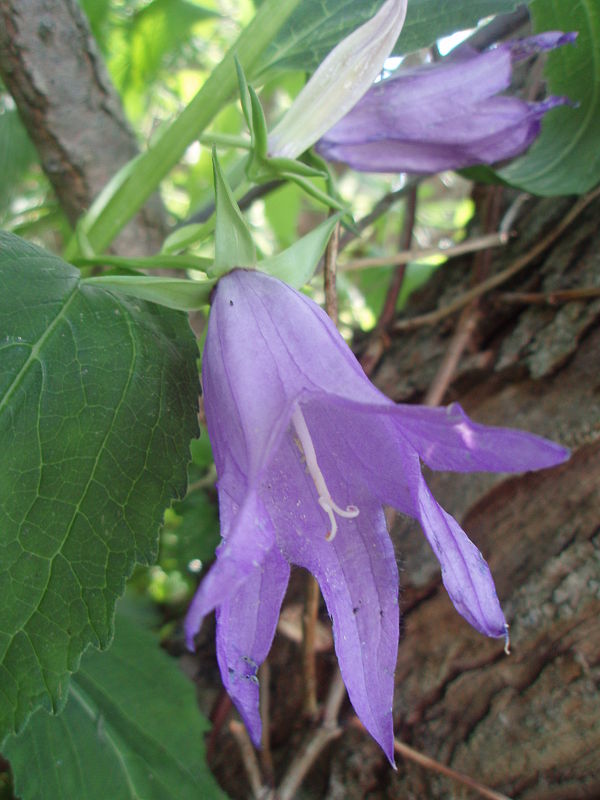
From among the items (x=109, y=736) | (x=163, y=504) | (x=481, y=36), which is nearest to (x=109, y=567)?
(x=163, y=504)

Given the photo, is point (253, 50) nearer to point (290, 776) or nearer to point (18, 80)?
point (18, 80)

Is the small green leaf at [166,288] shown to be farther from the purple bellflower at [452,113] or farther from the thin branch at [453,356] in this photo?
the thin branch at [453,356]

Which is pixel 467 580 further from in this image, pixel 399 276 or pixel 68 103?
pixel 68 103

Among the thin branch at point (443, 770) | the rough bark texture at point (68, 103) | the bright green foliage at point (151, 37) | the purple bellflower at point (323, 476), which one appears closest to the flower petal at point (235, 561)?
the purple bellflower at point (323, 476)

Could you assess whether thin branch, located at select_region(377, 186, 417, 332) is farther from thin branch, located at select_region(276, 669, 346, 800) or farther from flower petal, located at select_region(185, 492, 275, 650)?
flower petal, located at select_region(185, 492, 275, 650)

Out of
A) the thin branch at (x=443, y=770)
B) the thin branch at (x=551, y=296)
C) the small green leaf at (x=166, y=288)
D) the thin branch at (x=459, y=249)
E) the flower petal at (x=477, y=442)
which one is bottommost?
the thin branch at (x=443, y=770)

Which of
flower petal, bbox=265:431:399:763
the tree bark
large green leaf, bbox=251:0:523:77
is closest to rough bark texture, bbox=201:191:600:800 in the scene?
the tree bark
